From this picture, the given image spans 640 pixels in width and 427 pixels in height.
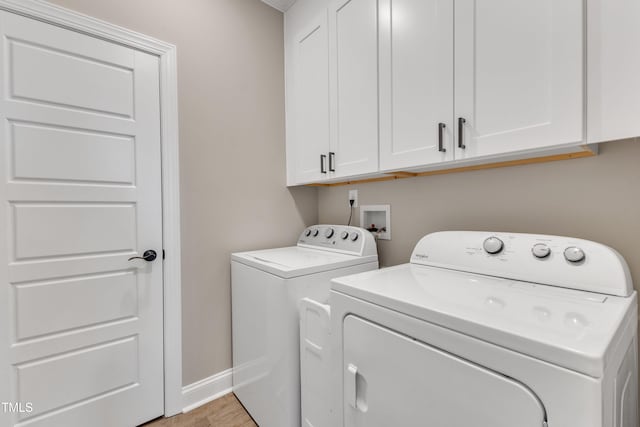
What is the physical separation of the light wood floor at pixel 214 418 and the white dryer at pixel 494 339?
87cm

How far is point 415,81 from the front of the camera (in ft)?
4.25

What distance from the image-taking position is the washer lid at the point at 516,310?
1.86 ft

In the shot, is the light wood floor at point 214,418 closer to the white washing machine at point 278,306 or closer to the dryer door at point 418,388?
the white washing machine at point 278,306

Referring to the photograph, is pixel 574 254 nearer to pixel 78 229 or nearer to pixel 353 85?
pixel 353 85

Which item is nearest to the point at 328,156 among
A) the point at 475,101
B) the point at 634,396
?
the point at 475,101

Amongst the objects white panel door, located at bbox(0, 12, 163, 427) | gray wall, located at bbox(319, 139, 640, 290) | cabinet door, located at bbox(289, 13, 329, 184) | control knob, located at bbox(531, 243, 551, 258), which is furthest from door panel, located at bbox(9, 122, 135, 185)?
control knob, located at bbox(531, 243, 551, 258)

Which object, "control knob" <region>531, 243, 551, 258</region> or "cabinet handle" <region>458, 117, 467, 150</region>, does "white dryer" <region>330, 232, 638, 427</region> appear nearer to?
"control knob" <region>531, 243, 551, 258</region>

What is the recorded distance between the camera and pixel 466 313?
734 millimetres

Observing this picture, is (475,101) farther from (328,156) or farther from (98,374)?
(98,374)

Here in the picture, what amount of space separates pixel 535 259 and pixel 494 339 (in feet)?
1.71

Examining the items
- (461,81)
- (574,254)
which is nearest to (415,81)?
(461,81)

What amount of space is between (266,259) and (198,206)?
1.83 ft

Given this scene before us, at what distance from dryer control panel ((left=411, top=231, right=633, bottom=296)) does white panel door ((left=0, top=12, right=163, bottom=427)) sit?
1537mm

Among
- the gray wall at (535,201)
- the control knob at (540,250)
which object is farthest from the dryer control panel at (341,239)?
the control knob at (540,250)
